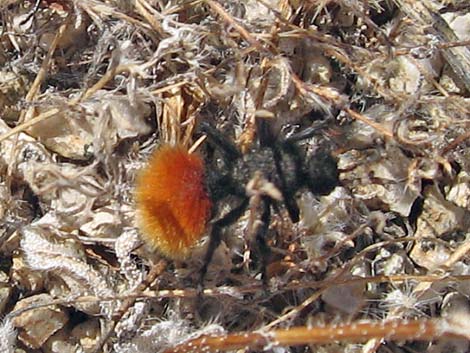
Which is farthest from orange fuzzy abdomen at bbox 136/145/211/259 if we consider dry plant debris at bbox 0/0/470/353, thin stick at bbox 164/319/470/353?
thin stick at bbox 164/319/470/353

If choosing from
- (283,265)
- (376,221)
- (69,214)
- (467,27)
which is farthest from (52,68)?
(467,27)

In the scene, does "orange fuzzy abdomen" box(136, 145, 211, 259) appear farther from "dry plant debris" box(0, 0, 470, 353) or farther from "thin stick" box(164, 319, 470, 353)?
"thin stick" box(164, 319, 470, 353)

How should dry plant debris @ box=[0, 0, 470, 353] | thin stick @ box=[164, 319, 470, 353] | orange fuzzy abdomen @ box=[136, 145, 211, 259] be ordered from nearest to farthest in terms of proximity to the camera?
thin stick @ box=[164, 319, 470, 353]
orange fuzzy abdomen @ box=[136, 145, 211, 259]
dry plant debris @ box=[0, 0, 470, 353]

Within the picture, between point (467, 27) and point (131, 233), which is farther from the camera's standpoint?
point (467, 27)

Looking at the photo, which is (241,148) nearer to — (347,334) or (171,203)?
(171,203)

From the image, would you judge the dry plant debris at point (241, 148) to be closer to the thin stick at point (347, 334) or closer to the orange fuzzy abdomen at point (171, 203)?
the orange fuzzy abdomen at point (171, 203)

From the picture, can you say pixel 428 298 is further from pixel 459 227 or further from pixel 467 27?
pixel 467 27
